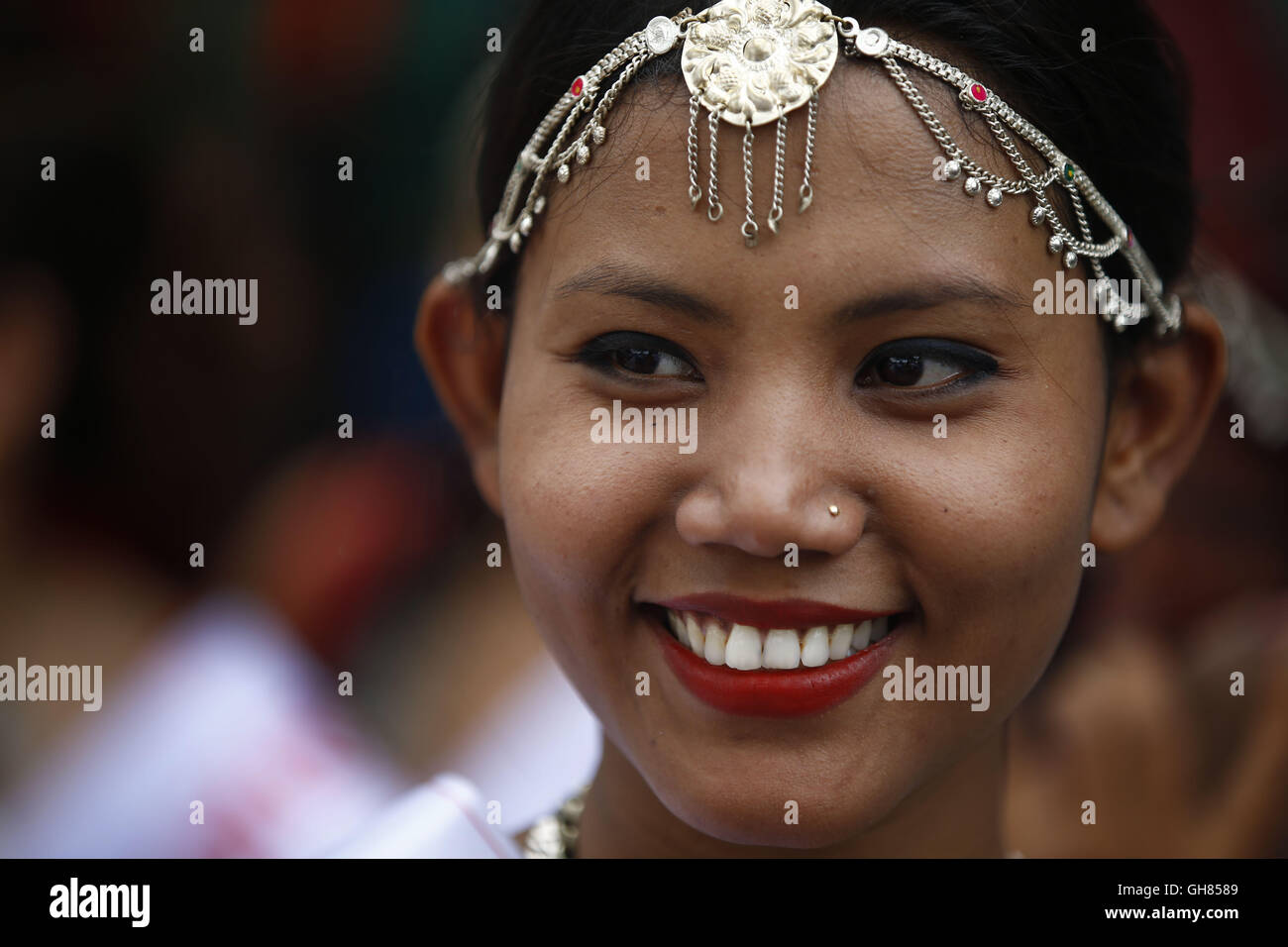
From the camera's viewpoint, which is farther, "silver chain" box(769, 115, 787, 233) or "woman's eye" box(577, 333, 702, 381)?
"woman's eye" box(577, 333, 702, 381)

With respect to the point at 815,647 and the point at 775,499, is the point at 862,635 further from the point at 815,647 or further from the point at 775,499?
the point at 775,499

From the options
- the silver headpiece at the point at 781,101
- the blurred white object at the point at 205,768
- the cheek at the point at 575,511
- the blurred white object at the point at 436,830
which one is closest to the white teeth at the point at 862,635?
the cheek at the point at 575,511

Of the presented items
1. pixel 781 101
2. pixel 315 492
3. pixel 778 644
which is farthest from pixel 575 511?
pixel 315 492

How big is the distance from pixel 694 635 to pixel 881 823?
15.9 inches

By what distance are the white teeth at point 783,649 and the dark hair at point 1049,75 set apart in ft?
1.87

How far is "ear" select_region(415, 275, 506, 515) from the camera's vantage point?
1928 mm

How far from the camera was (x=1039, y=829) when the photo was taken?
3.17m

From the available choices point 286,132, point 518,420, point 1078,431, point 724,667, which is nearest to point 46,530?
point 286,132

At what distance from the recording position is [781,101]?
148 centimetres

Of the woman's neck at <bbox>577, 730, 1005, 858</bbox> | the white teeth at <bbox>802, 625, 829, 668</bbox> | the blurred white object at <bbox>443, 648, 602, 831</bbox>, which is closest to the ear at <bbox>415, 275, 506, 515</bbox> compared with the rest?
the woman's neck at <bbox>577, 730, 1005, 858</bbox>

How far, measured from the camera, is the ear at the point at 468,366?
1928 mm

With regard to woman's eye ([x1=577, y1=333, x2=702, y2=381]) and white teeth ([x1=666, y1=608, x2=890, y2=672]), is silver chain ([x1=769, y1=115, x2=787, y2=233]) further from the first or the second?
white teeth ([x1=666, y1=608, x2=890, y2=672])

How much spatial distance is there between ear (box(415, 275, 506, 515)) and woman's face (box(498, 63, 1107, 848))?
0.29 m

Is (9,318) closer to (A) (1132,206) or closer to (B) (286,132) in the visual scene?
(B) (286,132)
